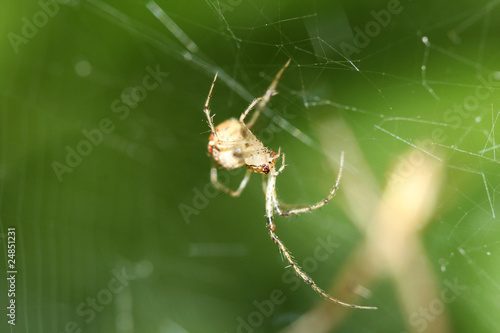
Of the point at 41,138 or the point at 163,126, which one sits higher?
the point at 41,138

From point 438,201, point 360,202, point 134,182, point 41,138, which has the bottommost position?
point 438,201

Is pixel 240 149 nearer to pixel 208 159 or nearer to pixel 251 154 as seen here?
pixel 251 154

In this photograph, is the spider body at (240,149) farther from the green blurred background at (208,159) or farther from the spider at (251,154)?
the green blurred background at (208,159)

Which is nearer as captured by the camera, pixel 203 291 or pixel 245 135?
pixel 245 135

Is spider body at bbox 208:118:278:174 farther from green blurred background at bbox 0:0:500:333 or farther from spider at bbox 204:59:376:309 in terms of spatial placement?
green blurred background at bbox 0:0:500:333

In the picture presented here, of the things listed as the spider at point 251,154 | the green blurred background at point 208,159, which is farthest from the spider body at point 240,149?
the green blurred background at point 208,159

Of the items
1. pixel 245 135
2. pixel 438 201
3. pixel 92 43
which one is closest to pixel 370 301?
pixel 438 201

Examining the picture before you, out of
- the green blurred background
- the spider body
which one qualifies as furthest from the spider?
the green blurred background

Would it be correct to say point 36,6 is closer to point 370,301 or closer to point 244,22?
point 244,22
